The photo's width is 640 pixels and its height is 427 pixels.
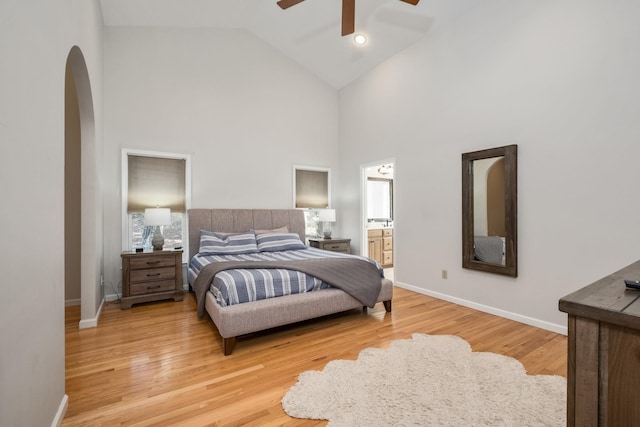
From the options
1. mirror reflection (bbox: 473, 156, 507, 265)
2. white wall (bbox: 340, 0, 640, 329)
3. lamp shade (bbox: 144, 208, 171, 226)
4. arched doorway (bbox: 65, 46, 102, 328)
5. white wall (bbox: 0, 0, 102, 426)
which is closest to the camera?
white wall (bbox: 0, 0, 102, 426)

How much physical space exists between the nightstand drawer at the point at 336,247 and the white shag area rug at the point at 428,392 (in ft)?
8.81

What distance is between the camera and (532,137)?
9.71ft

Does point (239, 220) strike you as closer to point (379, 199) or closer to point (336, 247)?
point (336, 247)

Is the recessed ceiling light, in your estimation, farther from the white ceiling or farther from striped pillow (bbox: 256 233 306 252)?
striped pillow (bbox: 256 233 306 252)

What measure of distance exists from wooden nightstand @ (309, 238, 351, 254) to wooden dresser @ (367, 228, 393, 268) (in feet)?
2.51

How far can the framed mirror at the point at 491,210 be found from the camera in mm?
3105

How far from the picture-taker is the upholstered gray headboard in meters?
4.29

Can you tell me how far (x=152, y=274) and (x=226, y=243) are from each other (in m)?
0.96

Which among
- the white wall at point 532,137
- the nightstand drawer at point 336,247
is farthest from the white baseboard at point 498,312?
the nightstand drawer at point 336,247

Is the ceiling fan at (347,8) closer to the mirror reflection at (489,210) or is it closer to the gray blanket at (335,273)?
the mirror reflection at (489,210)

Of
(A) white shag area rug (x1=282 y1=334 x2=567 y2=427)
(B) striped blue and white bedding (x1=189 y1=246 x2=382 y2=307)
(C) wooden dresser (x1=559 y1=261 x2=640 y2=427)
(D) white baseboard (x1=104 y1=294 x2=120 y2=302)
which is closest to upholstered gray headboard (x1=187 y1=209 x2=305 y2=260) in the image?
(D) white baseboard (x1=104 y1=294 x2=120 y2=302)

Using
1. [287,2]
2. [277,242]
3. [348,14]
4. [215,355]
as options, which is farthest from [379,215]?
[215,355]

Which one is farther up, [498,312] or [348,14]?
[348,14]

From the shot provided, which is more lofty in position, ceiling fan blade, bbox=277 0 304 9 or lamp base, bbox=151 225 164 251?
ceiling fan blade, bbox=277 0 304 9
